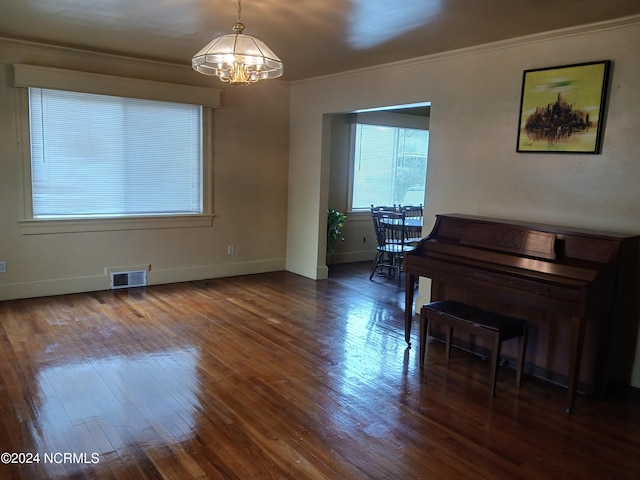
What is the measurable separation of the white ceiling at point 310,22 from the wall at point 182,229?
1.75 ft

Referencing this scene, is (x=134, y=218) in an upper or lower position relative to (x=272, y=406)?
upper

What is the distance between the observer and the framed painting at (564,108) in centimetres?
344

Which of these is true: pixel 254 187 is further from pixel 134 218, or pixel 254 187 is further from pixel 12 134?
pixel 12 134

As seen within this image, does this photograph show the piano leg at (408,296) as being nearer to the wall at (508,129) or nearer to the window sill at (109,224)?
the wall at (508,129)

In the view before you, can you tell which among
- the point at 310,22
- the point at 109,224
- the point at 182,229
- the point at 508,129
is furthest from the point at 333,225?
the point at 310,22

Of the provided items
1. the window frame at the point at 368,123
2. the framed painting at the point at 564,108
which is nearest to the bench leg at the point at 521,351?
the framed painting at the point at 564,108

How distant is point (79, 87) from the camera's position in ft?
15.9

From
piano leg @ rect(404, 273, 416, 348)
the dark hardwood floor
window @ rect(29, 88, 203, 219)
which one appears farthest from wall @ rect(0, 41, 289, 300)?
piano leg @ rect(404, 273, 416, 348)

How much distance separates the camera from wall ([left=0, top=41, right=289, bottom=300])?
4719mm

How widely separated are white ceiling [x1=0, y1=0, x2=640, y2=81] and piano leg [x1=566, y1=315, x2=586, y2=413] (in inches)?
74.8

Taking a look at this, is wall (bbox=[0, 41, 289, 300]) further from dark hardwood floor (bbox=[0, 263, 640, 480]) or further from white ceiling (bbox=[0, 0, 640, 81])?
dark hardwood floor (bbox=[0, 263, 640, 480])

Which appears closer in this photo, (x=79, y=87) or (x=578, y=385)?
(x=578, y=385)

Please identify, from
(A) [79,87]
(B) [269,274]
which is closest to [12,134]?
(A) [79,87]

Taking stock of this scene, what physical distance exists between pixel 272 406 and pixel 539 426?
4.94 ft
